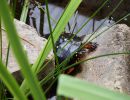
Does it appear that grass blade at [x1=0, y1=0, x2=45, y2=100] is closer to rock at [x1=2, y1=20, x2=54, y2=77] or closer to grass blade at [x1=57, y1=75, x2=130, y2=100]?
grass blade at [x1=57, y1=75, x2=130, y2=100]

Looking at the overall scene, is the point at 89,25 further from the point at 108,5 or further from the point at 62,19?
the point at 62,19

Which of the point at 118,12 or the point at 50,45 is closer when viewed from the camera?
the point at 50,45

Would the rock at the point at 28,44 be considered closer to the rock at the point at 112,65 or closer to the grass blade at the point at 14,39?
the rock at the point at 112,65

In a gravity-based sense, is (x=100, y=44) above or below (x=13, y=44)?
below

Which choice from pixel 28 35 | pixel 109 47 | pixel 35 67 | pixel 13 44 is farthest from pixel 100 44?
pixel 13 44

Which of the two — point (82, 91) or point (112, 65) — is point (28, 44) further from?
point (82, 91)
